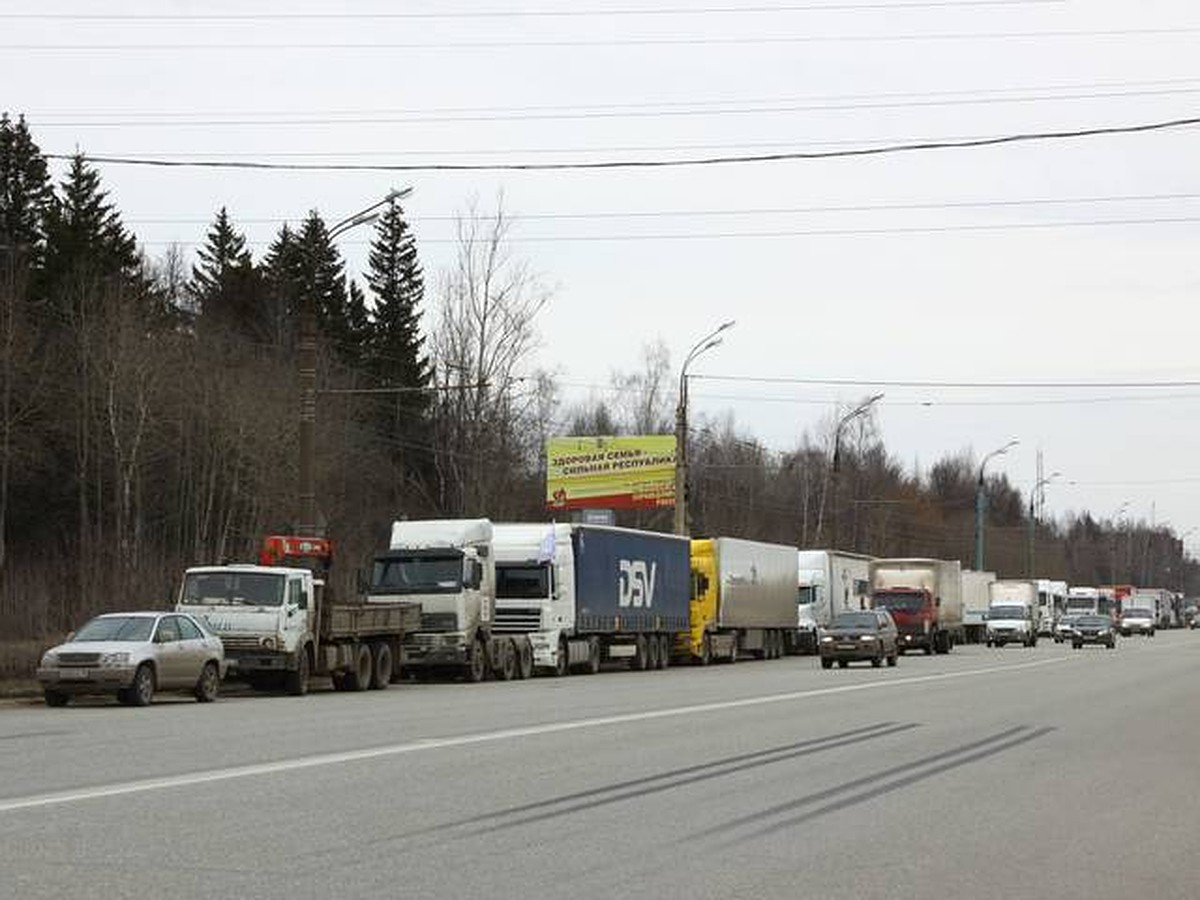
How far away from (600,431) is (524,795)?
86104 millimetres

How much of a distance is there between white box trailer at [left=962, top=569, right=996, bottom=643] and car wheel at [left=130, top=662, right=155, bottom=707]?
62.4 meters

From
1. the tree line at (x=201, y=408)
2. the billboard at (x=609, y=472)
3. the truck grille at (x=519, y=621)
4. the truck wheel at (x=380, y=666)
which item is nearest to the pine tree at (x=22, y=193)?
the tree line at (x=201, y=408)

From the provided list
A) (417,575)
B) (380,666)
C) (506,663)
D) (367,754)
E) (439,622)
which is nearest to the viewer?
(367,754)

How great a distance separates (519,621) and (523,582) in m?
1.00

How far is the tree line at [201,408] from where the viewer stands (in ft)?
205

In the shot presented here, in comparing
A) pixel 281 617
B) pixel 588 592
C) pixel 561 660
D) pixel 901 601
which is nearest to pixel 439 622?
pixel 561 660

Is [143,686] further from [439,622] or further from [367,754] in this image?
[439,622]

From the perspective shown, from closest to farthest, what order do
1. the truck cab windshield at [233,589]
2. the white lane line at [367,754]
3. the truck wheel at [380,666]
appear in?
1. the white lane line at [367,754]
2. the truck cab windshield at [233,589]
3. the truck wheel at [380,666]

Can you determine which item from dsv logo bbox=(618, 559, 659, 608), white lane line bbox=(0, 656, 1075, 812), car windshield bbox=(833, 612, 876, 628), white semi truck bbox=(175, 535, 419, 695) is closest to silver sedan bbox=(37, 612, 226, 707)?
white semi truck bbox=(175, 535, 419, 695)

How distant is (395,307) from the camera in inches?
3519

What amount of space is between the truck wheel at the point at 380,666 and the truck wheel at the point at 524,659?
596 cm

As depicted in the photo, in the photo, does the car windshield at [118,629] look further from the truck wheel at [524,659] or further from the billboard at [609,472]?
the billboard at [609,472]

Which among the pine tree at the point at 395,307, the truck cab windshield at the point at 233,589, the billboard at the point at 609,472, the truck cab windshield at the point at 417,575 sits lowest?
the truck cab windshield at the point at 233,589

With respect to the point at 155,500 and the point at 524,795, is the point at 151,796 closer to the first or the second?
the point at 524,795
